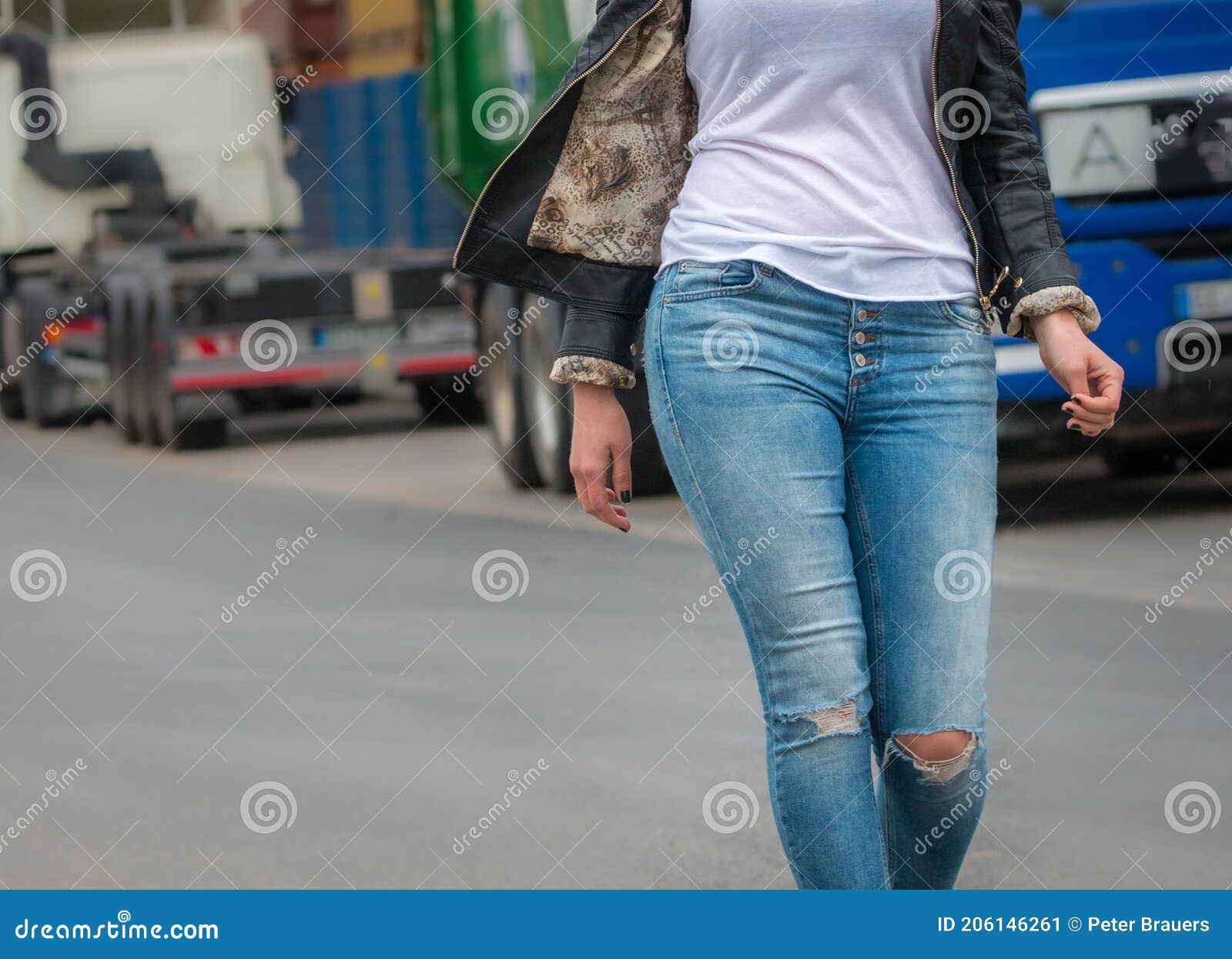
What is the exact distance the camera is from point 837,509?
2570 mm

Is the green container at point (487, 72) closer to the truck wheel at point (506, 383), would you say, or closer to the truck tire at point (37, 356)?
the truck wheel at point (506, 383)

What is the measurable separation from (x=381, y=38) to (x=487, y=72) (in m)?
13.7

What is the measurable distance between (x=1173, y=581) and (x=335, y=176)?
1767 centimetres

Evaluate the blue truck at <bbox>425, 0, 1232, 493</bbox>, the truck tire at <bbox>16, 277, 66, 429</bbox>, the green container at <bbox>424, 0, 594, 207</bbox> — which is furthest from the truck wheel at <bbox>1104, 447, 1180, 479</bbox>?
the truck tire at <bbox>16, 277, 66, 429</bbox>

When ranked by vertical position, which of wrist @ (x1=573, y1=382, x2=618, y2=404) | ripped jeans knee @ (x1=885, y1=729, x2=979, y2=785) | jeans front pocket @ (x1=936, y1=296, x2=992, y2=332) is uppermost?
jeans front pocket @ (x1=936, y1=296, x2=992, y2=332)

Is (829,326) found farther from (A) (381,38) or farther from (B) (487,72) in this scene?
(A) (381,38)

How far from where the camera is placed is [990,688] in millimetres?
5324

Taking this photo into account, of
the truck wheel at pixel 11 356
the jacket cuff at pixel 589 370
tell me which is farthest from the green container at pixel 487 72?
the jacket cuff at pixel 589 370

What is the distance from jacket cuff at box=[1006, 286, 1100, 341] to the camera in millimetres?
2623

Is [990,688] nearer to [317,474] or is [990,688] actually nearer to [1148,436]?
[1148,436]

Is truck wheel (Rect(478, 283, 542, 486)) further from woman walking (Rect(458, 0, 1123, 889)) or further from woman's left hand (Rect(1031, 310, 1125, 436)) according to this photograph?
woman's left hand (Rect(1031, 310, 1125, 436))

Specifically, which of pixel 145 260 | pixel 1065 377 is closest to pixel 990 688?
pixel 1065 377
